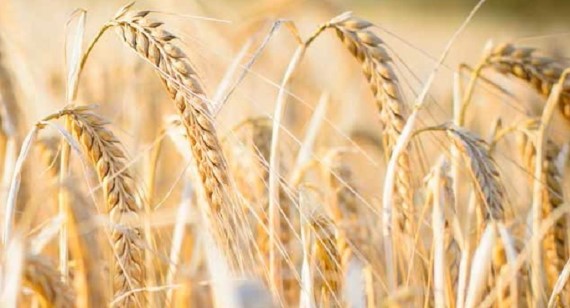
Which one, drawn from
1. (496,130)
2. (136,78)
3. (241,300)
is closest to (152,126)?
(136,78)

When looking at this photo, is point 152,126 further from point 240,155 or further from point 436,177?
point 436,177

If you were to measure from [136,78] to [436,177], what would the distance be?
1.96m

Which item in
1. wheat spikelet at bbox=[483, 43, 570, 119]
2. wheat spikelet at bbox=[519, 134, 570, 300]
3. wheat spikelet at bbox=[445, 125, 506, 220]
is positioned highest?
wheat spikelet at bbox=[483, 43, 570, 119]

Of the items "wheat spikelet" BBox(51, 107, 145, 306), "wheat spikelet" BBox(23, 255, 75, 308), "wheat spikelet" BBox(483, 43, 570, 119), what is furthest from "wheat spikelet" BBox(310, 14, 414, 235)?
"wheat spikelet" BBox(23, 255, 75, 308)

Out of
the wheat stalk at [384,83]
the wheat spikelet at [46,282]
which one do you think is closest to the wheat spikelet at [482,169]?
the wheat stalk at [384,83]

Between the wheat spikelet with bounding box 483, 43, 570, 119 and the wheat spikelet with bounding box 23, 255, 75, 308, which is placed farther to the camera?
the wheat spikelet with bounding box 483, 43, 570, 119

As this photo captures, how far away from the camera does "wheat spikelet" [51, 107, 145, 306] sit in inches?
73.2

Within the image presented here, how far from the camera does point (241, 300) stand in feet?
4.11

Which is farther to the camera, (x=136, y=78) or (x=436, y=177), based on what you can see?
(x=136, y=78)

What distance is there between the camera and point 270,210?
222 cm

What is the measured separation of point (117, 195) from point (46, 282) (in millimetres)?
303

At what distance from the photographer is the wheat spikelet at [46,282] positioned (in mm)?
1605

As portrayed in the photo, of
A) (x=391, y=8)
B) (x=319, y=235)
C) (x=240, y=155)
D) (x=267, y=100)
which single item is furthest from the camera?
(x=391, y=8)

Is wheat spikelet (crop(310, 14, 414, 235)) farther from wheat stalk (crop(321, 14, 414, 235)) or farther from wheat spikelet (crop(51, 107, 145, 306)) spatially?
wheat spikelet (crop(51, 107, 145, 306))
